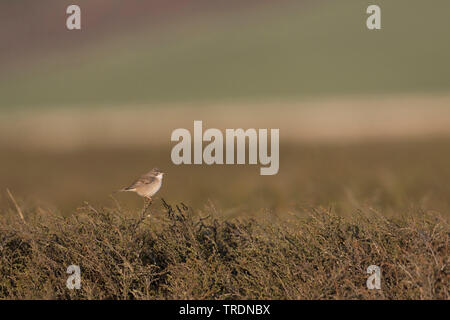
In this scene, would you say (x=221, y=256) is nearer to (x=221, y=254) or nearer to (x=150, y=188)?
(x=221, y=254)

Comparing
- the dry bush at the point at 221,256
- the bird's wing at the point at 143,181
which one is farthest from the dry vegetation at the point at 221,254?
the bird's wing at the point at 143,181

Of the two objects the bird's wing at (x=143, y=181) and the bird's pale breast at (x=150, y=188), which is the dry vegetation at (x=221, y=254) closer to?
the bird's pale breast at (x=150, y=188)

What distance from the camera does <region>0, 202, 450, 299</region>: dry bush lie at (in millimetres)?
7344

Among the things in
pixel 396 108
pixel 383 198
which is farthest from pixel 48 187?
pixel 396 108

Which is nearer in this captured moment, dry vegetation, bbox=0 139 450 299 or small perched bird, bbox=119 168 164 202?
dry vegetation, bbox=0 139 450 299

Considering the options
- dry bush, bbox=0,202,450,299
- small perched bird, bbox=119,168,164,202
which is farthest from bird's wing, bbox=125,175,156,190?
dry bush, bbox=0,202,450,299

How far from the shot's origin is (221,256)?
8.11 m

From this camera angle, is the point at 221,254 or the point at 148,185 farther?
the point at 148,185

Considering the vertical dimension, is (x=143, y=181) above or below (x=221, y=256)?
above

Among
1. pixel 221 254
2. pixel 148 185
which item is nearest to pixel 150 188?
pixel 148 185

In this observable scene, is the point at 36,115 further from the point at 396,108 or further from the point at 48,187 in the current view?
the point at 48,187

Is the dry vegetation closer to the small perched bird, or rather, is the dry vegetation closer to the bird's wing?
the small perched bird

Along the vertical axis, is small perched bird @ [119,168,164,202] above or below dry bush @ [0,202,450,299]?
above

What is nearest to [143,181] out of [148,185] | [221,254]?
[148,185]
